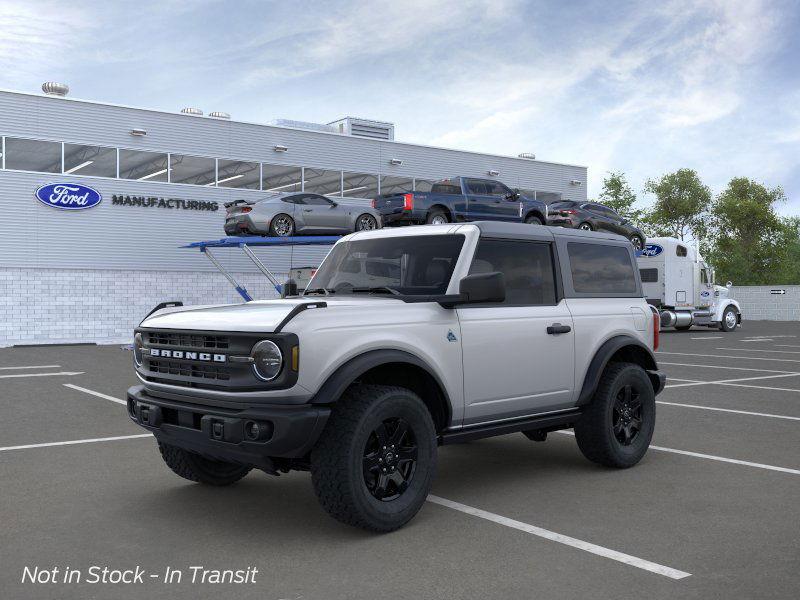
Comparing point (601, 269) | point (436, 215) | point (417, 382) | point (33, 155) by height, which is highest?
point (33, 155)

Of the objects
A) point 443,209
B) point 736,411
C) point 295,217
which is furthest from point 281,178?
point 736,411

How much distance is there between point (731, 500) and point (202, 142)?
1065 inches

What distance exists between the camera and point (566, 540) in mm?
4805

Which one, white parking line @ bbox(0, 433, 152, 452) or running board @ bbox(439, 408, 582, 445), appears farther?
white parking line @ bbox(0, 433, 152, 452)

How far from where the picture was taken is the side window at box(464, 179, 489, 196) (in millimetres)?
21281

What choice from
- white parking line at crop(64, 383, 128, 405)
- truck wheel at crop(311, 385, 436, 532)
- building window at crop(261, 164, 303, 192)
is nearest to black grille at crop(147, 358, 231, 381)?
truck wheel at crop(311, 385, 436, 532)

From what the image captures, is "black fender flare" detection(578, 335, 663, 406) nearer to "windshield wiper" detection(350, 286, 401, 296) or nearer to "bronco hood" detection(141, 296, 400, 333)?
"windshield wiper" detection(350, 286, 401, 296)

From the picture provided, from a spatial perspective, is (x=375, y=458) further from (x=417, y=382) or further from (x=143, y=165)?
(x=143, y=165)

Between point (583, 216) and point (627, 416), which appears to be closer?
point (627, 416)

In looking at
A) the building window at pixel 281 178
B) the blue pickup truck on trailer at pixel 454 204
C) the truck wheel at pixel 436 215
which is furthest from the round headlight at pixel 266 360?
the building window at pixel 281 178

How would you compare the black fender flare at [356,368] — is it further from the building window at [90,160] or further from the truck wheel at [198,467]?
the building window at [90,160]

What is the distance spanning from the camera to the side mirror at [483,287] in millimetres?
5324

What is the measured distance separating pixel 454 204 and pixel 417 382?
1569 centimetres

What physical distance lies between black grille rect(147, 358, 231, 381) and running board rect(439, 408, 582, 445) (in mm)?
1565
